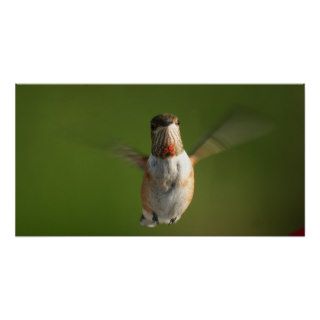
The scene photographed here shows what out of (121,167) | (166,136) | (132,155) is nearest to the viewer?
(166,136)

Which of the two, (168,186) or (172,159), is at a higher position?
(172,159)

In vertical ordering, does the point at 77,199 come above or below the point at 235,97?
below

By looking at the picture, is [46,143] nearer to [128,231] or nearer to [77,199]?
[77,199]

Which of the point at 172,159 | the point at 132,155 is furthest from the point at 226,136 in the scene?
the point at 132,155

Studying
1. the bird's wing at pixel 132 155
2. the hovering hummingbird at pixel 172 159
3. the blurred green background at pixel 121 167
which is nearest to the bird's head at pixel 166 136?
the hovering hummingbird at pixel 172 159

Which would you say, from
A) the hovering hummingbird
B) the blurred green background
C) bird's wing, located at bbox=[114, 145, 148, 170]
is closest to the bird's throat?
the hovering hummingbird

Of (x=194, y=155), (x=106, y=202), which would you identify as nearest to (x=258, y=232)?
(x=194, y=155)

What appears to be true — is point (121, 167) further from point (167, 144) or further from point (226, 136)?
point (226, 136)
